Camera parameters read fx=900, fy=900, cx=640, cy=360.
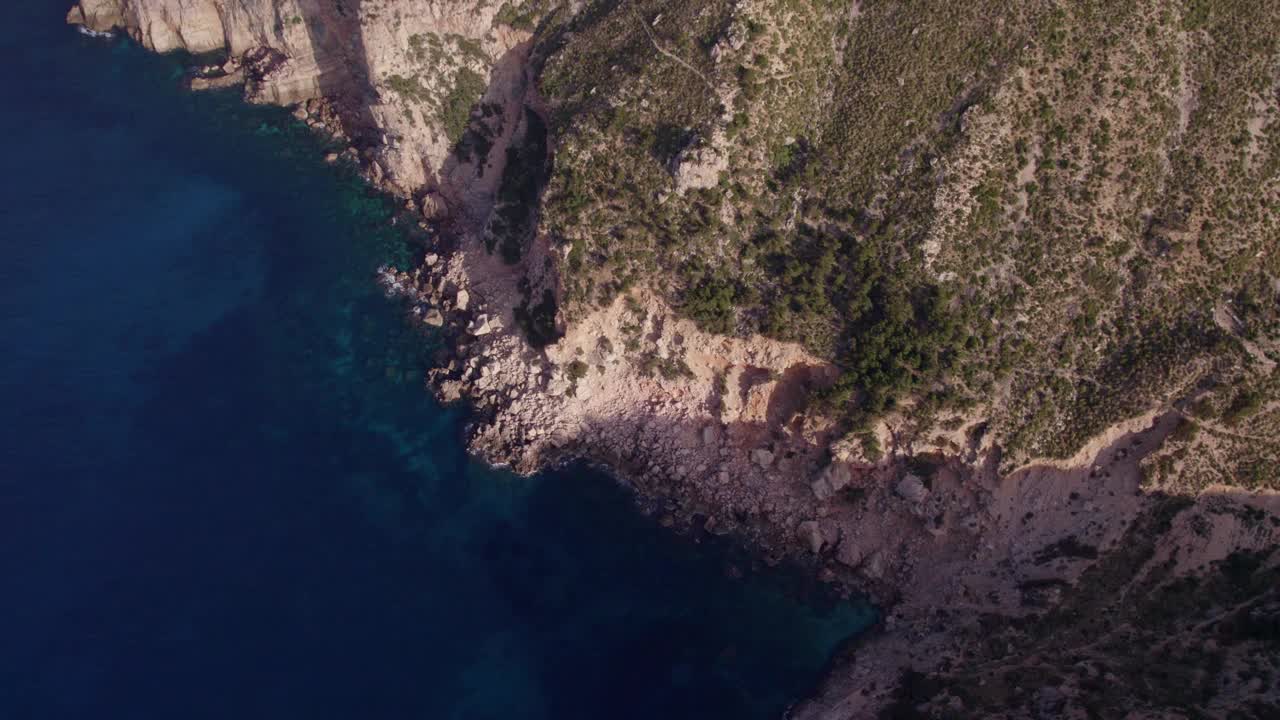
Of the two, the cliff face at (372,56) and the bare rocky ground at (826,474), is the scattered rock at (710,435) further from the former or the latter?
the cliff face at (372,56)

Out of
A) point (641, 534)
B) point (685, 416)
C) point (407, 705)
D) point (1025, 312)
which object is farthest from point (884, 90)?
point (407, 705)

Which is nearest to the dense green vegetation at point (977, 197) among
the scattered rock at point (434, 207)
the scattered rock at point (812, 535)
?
the scattered rock at point (812, 535)

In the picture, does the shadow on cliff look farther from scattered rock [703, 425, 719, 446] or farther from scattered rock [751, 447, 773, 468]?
scattered rock [751, 447, 773, 468]

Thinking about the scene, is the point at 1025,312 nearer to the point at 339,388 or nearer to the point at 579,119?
the point at 579,119

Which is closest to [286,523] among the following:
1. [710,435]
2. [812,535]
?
[710,435]

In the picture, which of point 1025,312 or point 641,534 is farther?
point 641,534
